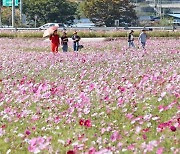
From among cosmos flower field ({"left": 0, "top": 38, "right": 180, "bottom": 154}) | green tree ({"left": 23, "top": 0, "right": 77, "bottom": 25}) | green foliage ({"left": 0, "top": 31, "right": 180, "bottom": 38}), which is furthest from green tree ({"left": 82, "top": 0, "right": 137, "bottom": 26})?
cosmos flower field ({"left": 0, "top": 38, "right": 180, "bottom": 154})

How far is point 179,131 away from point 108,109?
195 centimetres

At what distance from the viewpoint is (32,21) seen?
8962cm

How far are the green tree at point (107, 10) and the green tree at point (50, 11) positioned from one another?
4094mm

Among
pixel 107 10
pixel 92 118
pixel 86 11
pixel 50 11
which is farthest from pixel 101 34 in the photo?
pixel 50 11

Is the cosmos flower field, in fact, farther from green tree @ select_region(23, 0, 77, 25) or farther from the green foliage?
green tree @ select_region(23, 0, 77, 25)

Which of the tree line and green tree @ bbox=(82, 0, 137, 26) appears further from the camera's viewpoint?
the tree line

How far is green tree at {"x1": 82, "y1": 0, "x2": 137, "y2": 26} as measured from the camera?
256 feet

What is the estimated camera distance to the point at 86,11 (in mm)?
82000

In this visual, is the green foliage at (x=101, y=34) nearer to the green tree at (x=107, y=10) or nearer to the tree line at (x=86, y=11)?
the tree line at (x=86, y=11)

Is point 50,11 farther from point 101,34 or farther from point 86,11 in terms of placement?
point 101,34

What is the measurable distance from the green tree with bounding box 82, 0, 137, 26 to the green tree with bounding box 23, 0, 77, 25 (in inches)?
161

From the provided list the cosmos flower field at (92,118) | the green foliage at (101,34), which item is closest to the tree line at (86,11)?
the green foliage at (101,34)

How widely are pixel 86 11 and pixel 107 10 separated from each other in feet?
15.6

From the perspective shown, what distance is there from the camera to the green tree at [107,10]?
78.1 meters
